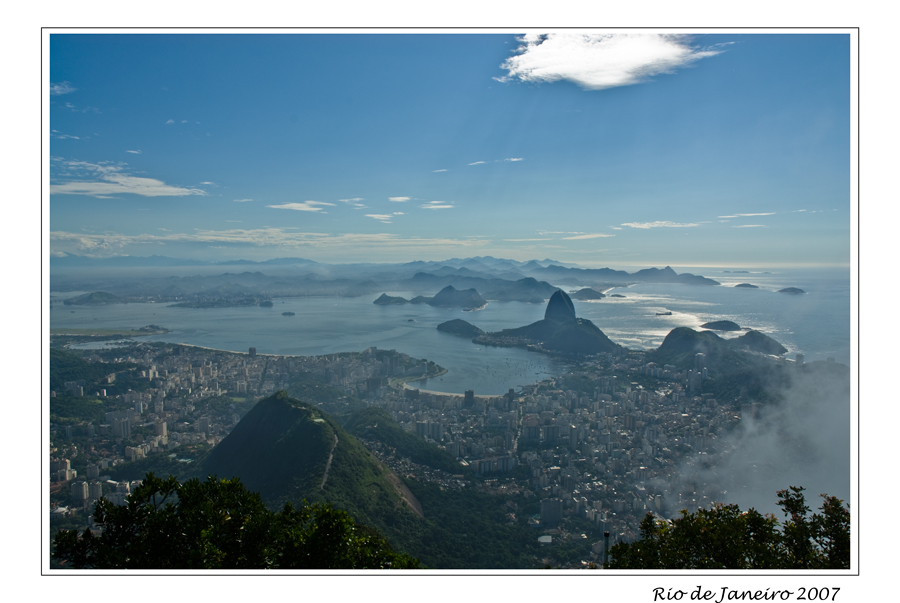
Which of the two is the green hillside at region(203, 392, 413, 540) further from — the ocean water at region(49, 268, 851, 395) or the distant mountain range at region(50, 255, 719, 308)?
the distant mountain range at region(50, 255, 719, 308)

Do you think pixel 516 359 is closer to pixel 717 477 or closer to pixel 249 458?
pixel 717 477

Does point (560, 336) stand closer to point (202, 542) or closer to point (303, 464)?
point (303, 464)

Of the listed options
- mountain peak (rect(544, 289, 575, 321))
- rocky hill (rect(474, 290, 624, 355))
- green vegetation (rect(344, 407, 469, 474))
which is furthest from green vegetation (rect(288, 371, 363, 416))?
mountain peak (rect(544, 289, 575, 321))


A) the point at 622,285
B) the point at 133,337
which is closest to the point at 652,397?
the point at 133,337

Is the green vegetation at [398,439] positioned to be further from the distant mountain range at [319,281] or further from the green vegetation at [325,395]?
the distant mountain range at [319,281]

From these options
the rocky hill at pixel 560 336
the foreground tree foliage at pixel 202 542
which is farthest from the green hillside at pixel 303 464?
the rocky hill at pixel 560 336
